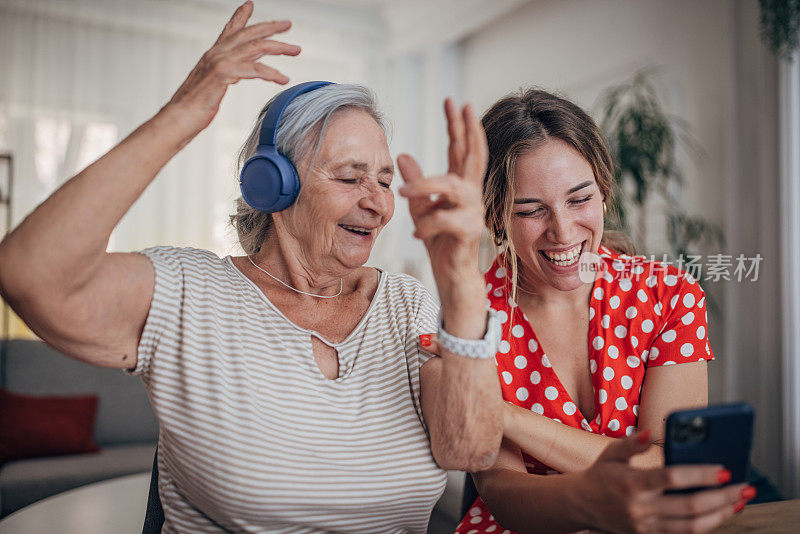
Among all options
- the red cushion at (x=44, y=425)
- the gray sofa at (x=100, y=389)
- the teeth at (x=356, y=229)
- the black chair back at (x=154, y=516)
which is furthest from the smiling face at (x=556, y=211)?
the red cushion at (x=44, y=425)

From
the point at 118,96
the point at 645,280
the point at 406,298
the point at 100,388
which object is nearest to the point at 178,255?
the point at 406,298

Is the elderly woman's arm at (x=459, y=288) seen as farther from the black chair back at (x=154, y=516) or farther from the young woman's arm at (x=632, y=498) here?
the black chair back at (x=154, y=516)

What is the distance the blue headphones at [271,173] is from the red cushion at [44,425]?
7.80ft

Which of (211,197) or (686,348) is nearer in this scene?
(686,348)

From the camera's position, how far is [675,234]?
309 cm

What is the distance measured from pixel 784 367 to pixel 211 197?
409cm

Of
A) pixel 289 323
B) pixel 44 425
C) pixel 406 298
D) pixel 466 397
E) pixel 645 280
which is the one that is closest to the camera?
pixel 466 397

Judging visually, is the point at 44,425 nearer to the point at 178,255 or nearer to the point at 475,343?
the point at 178,255

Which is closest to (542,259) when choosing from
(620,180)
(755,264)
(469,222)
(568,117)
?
(568,117)

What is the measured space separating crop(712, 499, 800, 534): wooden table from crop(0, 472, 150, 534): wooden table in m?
1.41

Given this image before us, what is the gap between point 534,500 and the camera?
1.03 metres

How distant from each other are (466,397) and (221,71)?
→ 1.98 feet

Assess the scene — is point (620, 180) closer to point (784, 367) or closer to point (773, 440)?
point (784, 367)

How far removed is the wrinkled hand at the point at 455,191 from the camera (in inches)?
33.0
